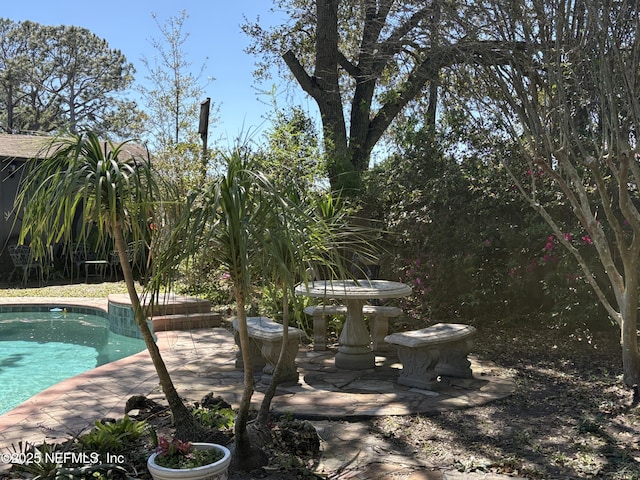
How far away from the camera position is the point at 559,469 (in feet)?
10.5

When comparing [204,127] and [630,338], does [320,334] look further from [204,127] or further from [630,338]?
[204,127]

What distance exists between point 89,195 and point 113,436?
133cm

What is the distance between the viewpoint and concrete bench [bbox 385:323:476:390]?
4750 millimetres

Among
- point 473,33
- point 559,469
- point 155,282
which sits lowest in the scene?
point 559,469

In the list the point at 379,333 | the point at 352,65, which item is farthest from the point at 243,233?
the point at 352,65

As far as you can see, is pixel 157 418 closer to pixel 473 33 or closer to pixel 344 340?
pixel 344 340

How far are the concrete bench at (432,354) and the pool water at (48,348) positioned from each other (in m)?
3.46

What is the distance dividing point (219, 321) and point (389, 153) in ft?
11.3

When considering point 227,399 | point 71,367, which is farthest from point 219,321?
point 227,399

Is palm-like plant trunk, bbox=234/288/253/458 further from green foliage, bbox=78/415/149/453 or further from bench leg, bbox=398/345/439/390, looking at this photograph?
bench leg, bbox=398/345/439/390

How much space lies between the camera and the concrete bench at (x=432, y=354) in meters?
4.75

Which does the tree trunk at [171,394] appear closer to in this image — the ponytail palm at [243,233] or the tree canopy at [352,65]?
the ponytail palm at [243,233]

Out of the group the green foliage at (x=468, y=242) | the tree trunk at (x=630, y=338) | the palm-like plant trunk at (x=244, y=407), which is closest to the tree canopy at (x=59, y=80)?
the green foliage at (x=468, y=242)

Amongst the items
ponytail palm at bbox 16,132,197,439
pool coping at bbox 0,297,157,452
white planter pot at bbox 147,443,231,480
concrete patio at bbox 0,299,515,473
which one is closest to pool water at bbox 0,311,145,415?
pool coping at bbox 0,297,157,452
